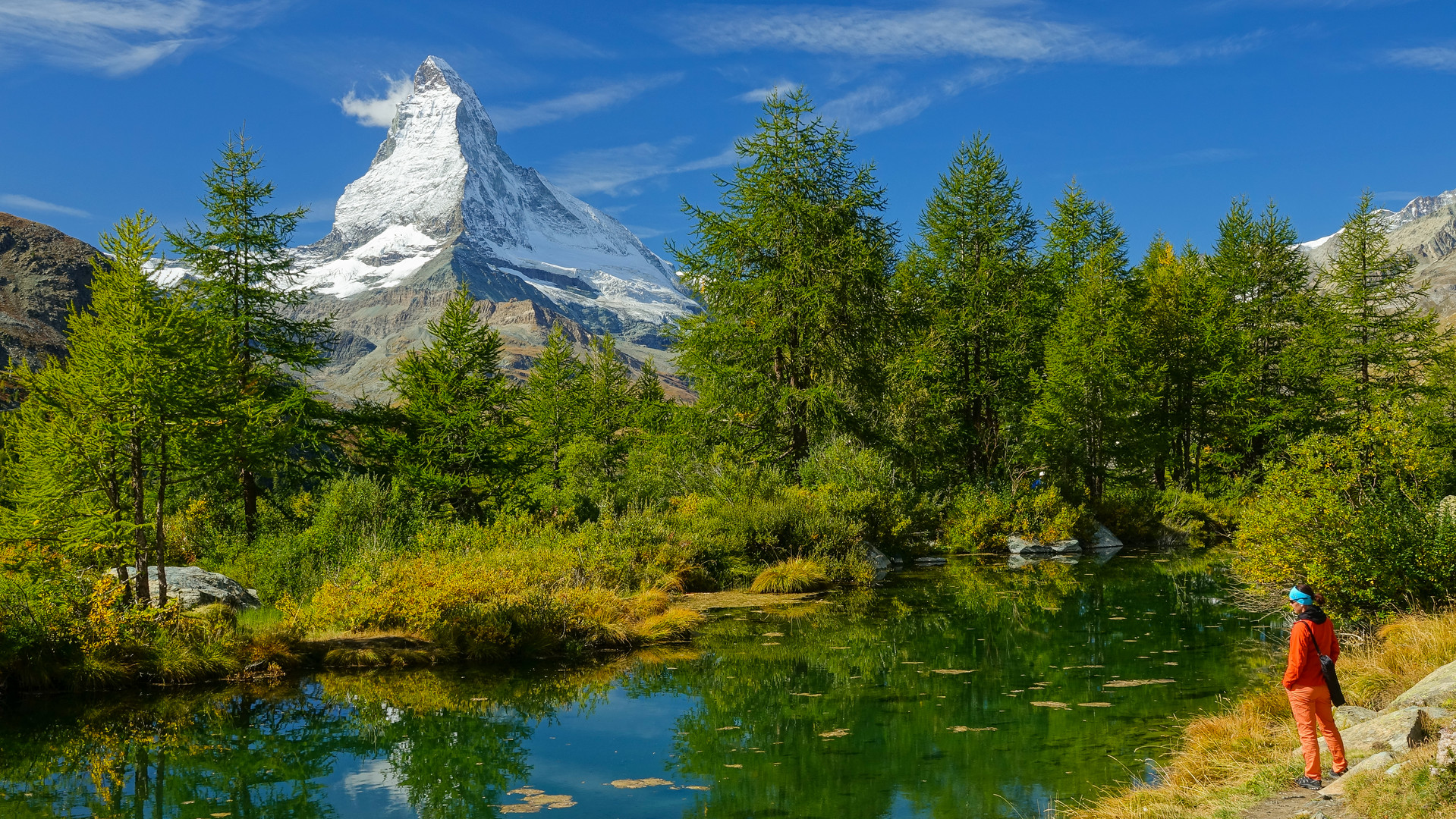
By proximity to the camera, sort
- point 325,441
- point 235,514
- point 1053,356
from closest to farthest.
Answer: point 235,514, point 325,441, point 1053,356

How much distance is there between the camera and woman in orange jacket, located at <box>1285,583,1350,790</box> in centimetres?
648

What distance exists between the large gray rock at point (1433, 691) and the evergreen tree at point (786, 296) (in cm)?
1864

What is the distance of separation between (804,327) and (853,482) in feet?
17.7

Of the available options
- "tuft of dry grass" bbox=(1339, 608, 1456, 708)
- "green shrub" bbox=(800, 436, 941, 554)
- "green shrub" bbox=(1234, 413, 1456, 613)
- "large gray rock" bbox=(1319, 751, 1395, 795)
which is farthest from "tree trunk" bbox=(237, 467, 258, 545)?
"tuft of dry grass" bbox=(1339, 608, 1456, 708)

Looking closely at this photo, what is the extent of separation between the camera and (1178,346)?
3553cm

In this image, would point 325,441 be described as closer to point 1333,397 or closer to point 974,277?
point 974,277

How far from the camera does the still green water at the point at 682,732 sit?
784cm

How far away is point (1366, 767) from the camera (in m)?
6.18

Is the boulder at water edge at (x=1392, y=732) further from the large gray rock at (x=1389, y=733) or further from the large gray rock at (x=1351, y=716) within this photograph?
the large gray rock at (x=1351, y=716)

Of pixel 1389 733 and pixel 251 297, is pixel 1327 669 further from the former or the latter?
pixel 251 297

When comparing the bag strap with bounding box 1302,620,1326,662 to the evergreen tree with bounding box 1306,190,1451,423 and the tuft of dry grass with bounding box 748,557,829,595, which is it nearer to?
the tuft of dry grass with bounding box 748,557,829,595

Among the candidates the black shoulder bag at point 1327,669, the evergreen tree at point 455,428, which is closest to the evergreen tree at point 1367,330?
the evergreen tree at point 455,428

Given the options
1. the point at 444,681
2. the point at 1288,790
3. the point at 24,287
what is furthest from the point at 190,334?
the point at 24,287

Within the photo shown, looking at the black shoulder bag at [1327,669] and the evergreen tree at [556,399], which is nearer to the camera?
the black shoulder bag at [1327,669]
